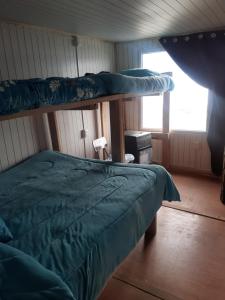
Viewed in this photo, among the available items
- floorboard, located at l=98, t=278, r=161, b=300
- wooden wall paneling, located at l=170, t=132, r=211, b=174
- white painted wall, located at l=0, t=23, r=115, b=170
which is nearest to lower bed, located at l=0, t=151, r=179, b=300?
white painted wall, located at l=0, t=23, r=115, b=170

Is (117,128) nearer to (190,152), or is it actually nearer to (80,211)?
(80,211)

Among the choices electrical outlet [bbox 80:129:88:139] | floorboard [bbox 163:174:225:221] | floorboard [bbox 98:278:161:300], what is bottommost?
floorboard [bbox 98:278:161:300]

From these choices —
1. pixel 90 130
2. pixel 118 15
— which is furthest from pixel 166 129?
pixel 118 15

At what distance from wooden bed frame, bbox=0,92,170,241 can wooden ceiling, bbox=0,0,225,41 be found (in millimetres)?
696

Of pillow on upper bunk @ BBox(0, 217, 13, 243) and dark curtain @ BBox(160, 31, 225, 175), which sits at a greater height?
dark curtain @ BBox(160, 31, 225, 175)

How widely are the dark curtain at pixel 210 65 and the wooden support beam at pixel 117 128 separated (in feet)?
Answer: 4.92

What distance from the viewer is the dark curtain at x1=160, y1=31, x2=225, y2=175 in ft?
10.1

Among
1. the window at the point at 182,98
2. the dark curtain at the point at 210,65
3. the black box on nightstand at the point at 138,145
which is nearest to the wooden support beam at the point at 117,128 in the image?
the black box on nightstand at the point at 138,145

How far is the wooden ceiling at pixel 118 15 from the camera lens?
1.86 meters

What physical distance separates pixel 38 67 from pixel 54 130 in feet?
2.30

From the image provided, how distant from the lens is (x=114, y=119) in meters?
2.28

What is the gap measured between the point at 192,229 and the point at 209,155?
147 centimetres

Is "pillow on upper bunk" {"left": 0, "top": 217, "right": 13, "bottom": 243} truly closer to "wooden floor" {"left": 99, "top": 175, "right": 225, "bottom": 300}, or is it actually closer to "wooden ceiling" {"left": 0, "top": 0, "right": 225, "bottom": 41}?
"wooden floor" {"left": 99, "top": 175, "right": 225, "bottom": 300}

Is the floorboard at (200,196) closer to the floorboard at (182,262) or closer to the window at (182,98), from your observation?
the floorboard at (182,262)
